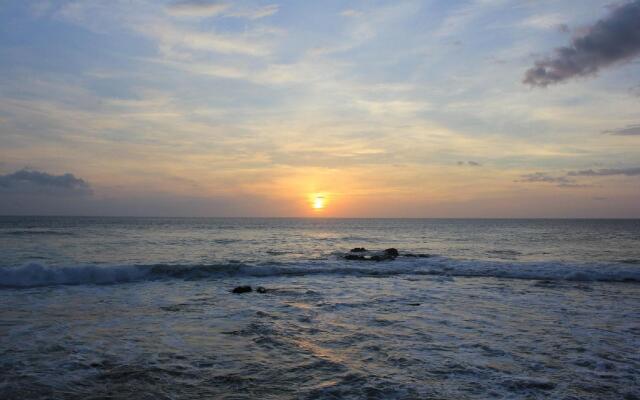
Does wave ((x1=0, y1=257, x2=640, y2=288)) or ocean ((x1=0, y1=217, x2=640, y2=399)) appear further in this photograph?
wave ((x1=0, y1=257, x2=640, y2=288))

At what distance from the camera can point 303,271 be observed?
28.5 meters

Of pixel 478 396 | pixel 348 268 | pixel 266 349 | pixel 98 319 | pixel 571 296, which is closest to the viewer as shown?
pixel 478 396

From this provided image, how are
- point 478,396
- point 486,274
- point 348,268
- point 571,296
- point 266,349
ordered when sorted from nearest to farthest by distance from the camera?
point 478,396 → point 266,349 → point 571,296 → point 486,274 → point 348,268

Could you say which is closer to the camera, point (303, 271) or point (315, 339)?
point (315, 339)

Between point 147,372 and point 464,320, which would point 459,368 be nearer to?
point 464,320

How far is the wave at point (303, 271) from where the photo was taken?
22953 mm

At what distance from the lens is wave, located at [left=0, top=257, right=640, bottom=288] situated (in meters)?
23.0

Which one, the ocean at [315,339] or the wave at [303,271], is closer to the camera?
the ocean at [315,339]

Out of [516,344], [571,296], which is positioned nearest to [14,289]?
[516,344]

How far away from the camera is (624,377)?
345 inches

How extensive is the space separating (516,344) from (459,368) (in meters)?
2.82

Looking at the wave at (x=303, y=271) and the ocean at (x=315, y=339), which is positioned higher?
the ocean at (x=315, y=339)

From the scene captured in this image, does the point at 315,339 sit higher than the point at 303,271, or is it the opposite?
the point at 315,339

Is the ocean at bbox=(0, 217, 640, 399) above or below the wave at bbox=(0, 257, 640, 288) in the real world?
above
